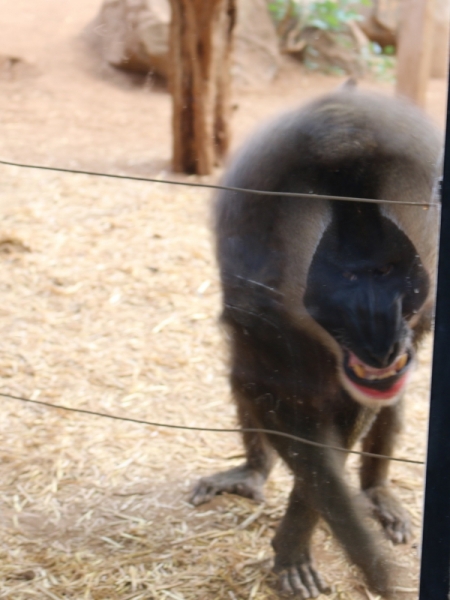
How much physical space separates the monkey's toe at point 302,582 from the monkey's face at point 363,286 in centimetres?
70

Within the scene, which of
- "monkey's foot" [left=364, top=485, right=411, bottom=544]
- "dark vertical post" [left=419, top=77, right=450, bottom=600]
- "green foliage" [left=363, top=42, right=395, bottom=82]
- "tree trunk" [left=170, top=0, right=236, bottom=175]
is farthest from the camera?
"tree trunk" [left=170, top=0, right=236, bottom=175]

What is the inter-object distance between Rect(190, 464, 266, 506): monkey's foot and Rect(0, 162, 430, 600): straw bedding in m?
0.03

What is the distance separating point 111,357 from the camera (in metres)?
3.44

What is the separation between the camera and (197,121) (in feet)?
14.2

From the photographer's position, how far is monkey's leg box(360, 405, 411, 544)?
2.35 metres

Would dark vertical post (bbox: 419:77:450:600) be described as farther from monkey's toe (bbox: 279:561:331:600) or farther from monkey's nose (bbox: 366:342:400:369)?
monkey's toe (bbox: 279:561:331:600)

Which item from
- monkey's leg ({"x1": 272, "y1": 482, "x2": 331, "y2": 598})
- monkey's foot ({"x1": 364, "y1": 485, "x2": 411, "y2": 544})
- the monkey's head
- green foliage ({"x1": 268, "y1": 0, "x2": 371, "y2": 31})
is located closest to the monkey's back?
the monkey's head

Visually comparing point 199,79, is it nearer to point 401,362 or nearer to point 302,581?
point 401,362

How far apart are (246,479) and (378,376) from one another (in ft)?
3.09

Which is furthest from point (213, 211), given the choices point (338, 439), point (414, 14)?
point (414, 14)

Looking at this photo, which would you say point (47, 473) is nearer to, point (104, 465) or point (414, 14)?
Result: point (104, 465)

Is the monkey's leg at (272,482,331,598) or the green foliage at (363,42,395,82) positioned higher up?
the green foliage at (363,42,395,82)

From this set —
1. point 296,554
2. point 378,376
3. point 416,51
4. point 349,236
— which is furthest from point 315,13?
point 296,554

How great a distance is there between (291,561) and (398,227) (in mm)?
1071
